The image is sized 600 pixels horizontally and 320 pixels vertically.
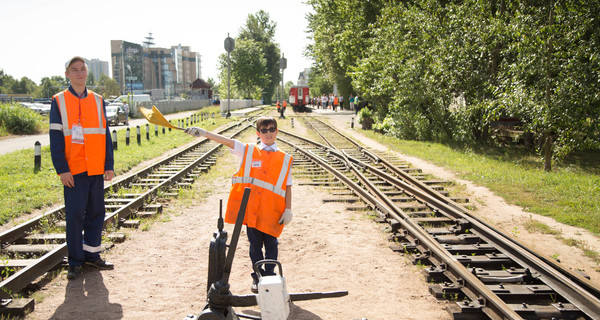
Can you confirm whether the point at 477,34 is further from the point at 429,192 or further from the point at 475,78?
the point at 429,192

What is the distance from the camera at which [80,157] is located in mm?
4609

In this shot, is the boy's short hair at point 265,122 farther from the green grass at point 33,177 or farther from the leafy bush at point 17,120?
the leafy bush at point 17,120

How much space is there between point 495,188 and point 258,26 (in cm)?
8962

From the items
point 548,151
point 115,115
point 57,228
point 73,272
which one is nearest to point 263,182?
point 73,272

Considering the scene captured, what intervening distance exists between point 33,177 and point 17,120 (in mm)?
13332

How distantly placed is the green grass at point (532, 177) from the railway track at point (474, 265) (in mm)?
1708

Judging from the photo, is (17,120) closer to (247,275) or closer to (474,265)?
(247,275)

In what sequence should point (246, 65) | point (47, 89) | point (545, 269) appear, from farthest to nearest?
point (47, 89) < point (246, 65) < point (545, 269)

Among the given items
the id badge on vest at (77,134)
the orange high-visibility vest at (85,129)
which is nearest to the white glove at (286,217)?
the orange high-visibility vest at (85,129)

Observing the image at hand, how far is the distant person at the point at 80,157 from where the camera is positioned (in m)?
4.54

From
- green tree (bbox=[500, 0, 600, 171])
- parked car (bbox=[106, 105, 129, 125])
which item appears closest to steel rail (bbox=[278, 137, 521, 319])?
green tree (bbox=[500, 0, 600, 171])

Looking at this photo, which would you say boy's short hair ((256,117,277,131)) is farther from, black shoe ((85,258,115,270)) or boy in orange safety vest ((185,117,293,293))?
black shoe ((85,258,115,270))

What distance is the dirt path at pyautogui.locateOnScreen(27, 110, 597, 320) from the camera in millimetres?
4152

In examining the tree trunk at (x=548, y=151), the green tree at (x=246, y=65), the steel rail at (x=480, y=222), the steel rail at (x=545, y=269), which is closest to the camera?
the steel rail at (x=545, y=269)
